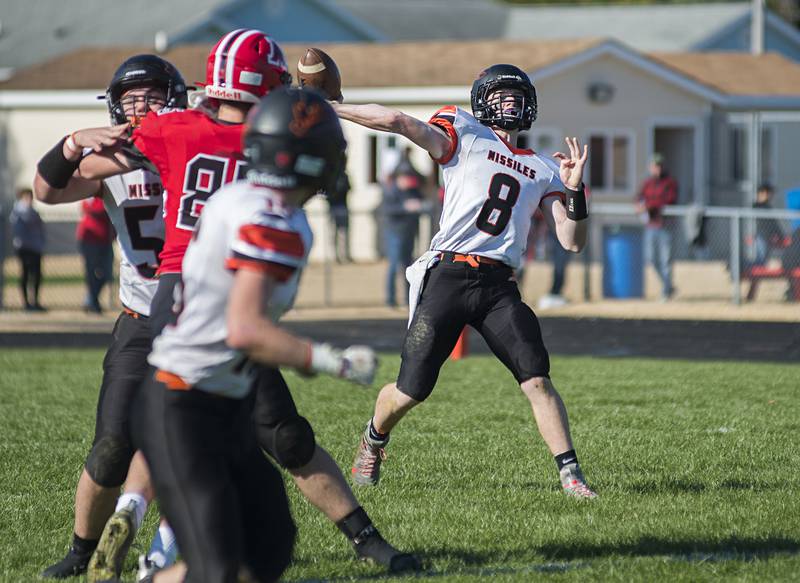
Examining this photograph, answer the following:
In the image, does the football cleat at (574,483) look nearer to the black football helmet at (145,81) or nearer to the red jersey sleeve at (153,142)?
the black football helmet at (145,81)

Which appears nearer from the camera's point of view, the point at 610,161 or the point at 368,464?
the point at 368,464

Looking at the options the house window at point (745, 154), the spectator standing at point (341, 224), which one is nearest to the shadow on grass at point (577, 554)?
the spectator standing at point (341, 224)

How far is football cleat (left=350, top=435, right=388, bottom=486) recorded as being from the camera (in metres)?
7.17

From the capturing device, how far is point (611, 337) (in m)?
15.3

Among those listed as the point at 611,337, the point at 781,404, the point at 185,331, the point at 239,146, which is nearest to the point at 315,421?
the point at 781,404

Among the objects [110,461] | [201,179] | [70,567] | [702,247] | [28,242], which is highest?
[201,179]

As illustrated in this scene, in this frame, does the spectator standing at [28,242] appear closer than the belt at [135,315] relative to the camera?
No

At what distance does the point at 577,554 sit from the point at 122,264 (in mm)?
2282

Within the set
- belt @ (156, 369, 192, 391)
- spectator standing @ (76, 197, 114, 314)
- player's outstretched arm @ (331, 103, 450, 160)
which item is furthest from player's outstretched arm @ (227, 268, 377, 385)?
spectator standing @ (76, 197, 114, 314)

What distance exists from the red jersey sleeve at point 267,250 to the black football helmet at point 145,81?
171cm

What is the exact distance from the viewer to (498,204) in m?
7.00

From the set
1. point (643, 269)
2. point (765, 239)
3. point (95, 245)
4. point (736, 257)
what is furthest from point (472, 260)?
point (643, 269)

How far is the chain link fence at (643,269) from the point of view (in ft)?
61.0

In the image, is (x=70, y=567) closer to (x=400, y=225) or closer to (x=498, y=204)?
(x=498, y=204)
